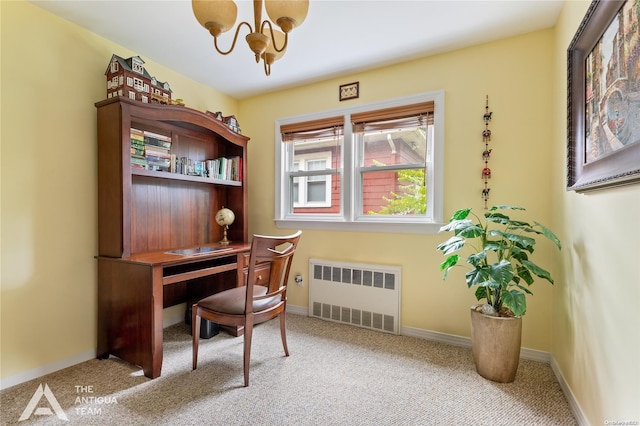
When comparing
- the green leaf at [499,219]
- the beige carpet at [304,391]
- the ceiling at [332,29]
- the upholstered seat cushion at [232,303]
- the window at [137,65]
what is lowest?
the beige carpet at [304,391]

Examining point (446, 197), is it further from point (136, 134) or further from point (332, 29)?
point (136, 134)

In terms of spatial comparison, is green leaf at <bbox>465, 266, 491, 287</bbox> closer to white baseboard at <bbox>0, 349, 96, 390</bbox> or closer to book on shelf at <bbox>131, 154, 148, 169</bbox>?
book on shelf at <bbox>131, 154, 148, 169</bbox>

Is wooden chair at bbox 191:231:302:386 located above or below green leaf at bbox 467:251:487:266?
below

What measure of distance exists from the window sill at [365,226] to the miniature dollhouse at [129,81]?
65.1 inches

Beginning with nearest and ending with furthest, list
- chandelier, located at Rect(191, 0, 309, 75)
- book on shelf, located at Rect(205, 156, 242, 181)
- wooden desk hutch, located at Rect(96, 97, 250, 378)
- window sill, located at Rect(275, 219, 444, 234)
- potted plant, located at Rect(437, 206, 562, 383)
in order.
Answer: chandelier, located at Rect(191, 0, 309, 75) → potted plant, located at Rect(437, 206, 562, 383) → wooden desk hutch, located at Rect(96, 97, 250, 378) → window sill, located at Rect(275, 219, 444, 234) → book on shelf, located at Rect(205, 156, 242, 181)

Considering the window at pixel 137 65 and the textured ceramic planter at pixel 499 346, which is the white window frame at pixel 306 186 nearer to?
the window at pixel 137 65

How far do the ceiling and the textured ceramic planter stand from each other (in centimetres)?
201

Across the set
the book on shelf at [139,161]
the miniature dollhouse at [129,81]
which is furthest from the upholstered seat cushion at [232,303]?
the miniature dollhouse at [129,81]

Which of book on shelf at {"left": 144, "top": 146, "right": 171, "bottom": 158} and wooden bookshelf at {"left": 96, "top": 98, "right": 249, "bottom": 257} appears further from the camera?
book on shelf at {"left": 144, "top": 146, "right": 171, "bottom": 158}

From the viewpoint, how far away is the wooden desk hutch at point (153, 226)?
1988mm

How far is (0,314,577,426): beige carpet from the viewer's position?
5.10 feet

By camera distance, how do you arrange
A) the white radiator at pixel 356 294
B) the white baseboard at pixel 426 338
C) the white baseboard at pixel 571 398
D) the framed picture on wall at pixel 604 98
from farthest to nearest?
1. the white radiator at pixel 356 294
2. the white baseboard at pixel 426 338
3. the white baseboard at pixel 571 398
4. the framed picture on wall at pixel 604 98

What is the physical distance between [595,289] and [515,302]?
385 millimetres

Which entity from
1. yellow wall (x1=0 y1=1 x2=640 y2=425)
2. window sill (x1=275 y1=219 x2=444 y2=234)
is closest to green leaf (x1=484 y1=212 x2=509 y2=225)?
yellow wall (x1=0 y1=1 x2=640 y2=425)
